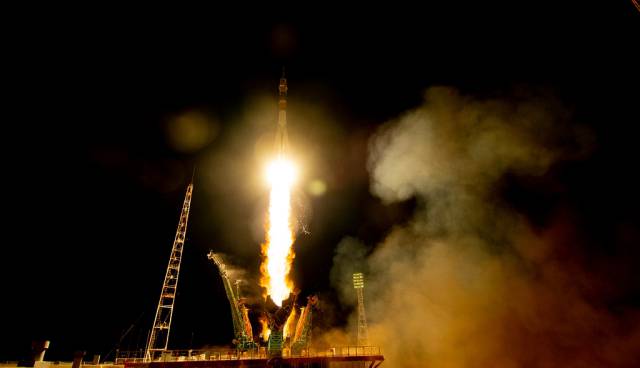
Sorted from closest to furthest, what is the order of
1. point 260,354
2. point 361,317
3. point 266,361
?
point 266,361 < point 260,354 < point 361,317

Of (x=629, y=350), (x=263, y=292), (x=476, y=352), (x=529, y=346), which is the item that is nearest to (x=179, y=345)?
(x=263, y=292)

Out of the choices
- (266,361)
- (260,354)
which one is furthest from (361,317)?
(266,361)

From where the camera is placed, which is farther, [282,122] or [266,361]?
[282,122]

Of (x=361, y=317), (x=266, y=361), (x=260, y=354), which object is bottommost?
(x=266, y=361)

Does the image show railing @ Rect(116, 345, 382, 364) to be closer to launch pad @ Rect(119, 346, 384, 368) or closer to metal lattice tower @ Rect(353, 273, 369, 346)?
launch pad @ Rect(119, 346, 384, 368)

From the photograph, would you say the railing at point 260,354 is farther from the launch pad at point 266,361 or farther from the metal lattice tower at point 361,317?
the metal lattice tower at point 361,317

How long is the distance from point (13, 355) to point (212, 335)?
30.4 meters

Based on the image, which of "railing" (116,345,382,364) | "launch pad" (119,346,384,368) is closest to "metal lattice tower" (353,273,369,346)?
"railing" (116,345,382,364)

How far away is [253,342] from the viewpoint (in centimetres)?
3938

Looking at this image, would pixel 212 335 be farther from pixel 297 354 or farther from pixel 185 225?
pixel 297 354

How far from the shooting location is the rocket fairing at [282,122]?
44.5 m

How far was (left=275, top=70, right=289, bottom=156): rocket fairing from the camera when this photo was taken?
44.5 metres

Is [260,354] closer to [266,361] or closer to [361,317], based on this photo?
[266,361]

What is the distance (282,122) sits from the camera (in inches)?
1764
